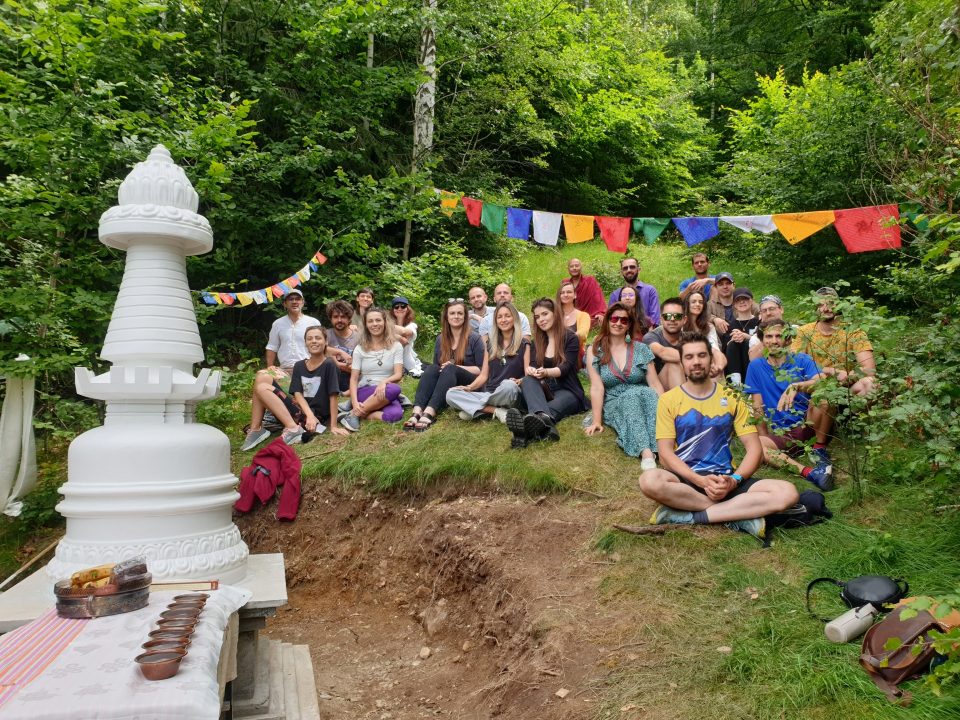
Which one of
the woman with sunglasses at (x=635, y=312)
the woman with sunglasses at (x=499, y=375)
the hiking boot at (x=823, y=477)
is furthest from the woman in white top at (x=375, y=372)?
the hiking boot at (x=823, y=477)

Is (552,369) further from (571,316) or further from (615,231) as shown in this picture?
(615,231)

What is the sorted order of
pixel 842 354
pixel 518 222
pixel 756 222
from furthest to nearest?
pixel 518 222 < pixel 756 222 < pixel 842 354

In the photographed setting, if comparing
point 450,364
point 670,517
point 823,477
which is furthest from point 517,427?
point 823,477

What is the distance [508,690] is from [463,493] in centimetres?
227

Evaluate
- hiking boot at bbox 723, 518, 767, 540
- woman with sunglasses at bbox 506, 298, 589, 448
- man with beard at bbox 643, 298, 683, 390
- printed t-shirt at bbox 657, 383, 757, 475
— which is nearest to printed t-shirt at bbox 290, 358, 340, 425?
woman with sunglasses at bbox 506, 298, 589, 448

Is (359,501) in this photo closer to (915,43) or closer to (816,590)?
(816,590)

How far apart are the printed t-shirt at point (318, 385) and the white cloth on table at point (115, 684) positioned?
17.0 ft

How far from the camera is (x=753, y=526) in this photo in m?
4.34

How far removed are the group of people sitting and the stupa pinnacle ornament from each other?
8.62 feet

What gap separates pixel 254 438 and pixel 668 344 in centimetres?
443

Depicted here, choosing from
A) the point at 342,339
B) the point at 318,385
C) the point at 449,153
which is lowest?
the point at 318,385

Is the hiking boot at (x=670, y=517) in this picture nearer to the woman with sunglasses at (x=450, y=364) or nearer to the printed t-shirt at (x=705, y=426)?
the printed t-shirt at (x=705, y=426)

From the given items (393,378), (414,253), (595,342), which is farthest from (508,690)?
Result: (414,253)

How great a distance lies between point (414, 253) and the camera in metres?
12.9
